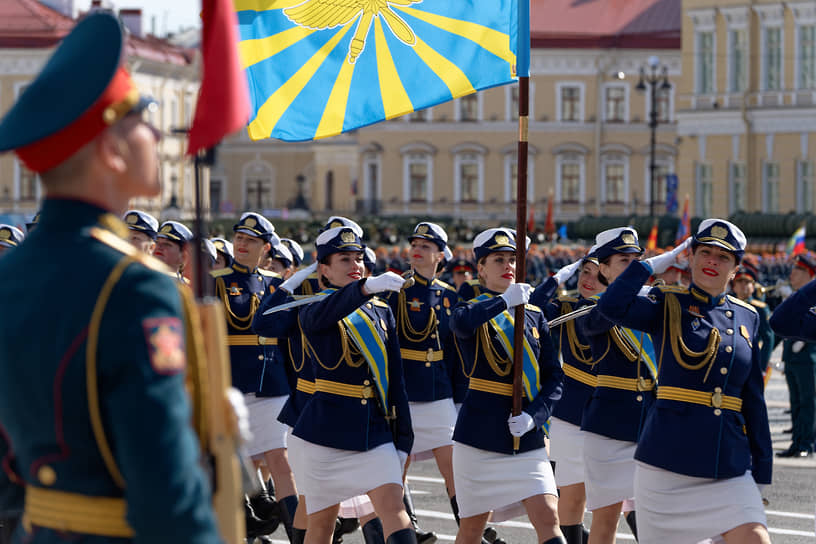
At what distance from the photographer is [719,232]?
6.41m

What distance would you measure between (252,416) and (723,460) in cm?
403

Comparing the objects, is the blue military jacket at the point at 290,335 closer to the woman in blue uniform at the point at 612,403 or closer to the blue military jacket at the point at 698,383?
the woman in blue uniform at the point at 612,403

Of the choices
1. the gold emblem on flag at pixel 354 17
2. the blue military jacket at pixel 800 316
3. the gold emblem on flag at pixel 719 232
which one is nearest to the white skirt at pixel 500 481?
the blue military jacket at pixel 800 316

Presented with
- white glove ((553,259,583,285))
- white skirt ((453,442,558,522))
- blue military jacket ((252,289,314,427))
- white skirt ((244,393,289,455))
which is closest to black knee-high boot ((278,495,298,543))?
white skirt ((244,393,289,455))

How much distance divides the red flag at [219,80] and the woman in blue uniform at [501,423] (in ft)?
11.8

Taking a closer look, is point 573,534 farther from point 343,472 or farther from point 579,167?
point 579,167

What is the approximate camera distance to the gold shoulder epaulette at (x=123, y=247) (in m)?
3.15

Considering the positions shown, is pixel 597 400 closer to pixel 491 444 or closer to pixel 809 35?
pixel 491 444

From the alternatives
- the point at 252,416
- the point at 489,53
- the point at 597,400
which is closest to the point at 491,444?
the point at 597,400

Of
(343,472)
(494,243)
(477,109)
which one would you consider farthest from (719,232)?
(477,109)

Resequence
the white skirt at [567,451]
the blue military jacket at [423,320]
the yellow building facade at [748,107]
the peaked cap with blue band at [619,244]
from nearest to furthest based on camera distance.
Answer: the peaked cap with blue band at [619,244] → the white skirt at [567,451] → the blue military jacket at [423,320] → the yellow building facade at [748,107]

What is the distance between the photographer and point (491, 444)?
703 centimetres

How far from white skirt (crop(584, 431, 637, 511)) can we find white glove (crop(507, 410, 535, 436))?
0.85 meters

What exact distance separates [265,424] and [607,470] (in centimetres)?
249
